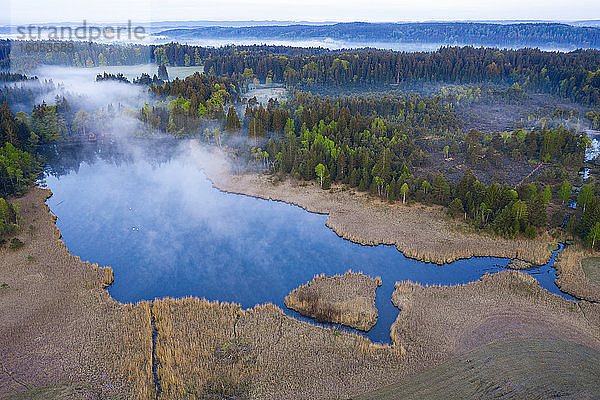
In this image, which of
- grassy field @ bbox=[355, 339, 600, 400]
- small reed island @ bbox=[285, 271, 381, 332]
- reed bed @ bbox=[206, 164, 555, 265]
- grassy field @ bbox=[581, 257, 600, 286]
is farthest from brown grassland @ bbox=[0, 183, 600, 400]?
reed bed @ bbox=[206, 164, 555, 265]

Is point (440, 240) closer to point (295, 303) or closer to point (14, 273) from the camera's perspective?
point (295, 303)

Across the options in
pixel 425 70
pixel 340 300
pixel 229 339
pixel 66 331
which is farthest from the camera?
pixel 425 70

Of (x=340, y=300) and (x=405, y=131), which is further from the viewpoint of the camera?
(x=405, y=131)

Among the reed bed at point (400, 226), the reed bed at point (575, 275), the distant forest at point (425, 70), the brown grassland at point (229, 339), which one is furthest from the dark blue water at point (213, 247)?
the distant forest at point (425, 70)

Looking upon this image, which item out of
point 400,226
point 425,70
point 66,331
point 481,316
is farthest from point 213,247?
point 425,70

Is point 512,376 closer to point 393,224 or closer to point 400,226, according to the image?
point 400,226

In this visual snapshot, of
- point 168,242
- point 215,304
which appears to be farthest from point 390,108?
point 215,304
